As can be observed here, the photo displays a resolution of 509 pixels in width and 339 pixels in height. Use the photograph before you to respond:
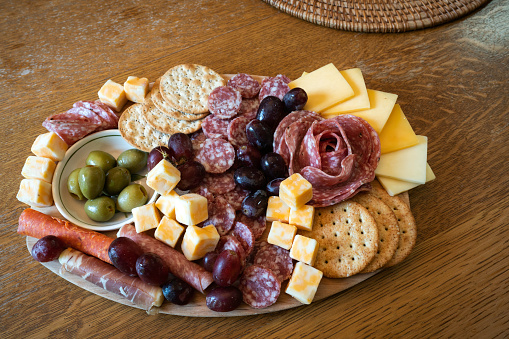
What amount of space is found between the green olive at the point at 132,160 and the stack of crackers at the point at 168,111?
1.0 inches

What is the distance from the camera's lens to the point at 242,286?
109 cm

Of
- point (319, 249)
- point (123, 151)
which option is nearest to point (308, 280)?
point (319, 249)

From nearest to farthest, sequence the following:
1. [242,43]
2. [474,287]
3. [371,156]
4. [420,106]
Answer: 1. [474,287]
2. [371,156]
3. [420,106]
4. [242,43]

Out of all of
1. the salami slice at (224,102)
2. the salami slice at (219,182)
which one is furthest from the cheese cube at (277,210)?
the salami slice at (224,102)

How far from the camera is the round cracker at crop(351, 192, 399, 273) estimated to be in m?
1.14

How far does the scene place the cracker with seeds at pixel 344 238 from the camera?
3.67 feet

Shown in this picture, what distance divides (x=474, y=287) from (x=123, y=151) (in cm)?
129

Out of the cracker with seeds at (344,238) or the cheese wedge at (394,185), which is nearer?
the cracker with seeds at (344,238)

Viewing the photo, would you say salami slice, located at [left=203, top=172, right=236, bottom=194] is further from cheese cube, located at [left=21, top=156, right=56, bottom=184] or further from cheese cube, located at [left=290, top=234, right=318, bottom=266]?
cheese cube, located at [left=21, top=156, right=56, bottom=184]

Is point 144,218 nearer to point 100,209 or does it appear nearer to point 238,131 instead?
point 100,209

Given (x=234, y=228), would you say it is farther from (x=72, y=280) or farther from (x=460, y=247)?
(x=460, y=247)

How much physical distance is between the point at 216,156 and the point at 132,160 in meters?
0.30

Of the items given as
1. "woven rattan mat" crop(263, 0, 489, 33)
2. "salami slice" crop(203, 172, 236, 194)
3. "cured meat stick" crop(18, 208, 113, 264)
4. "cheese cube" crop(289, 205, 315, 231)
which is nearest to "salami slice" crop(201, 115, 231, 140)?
"salami slice" crop(203, 172, 236, 194)

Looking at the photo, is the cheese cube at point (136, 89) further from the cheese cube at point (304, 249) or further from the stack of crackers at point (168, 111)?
the cheese cube at point (304, 249)
